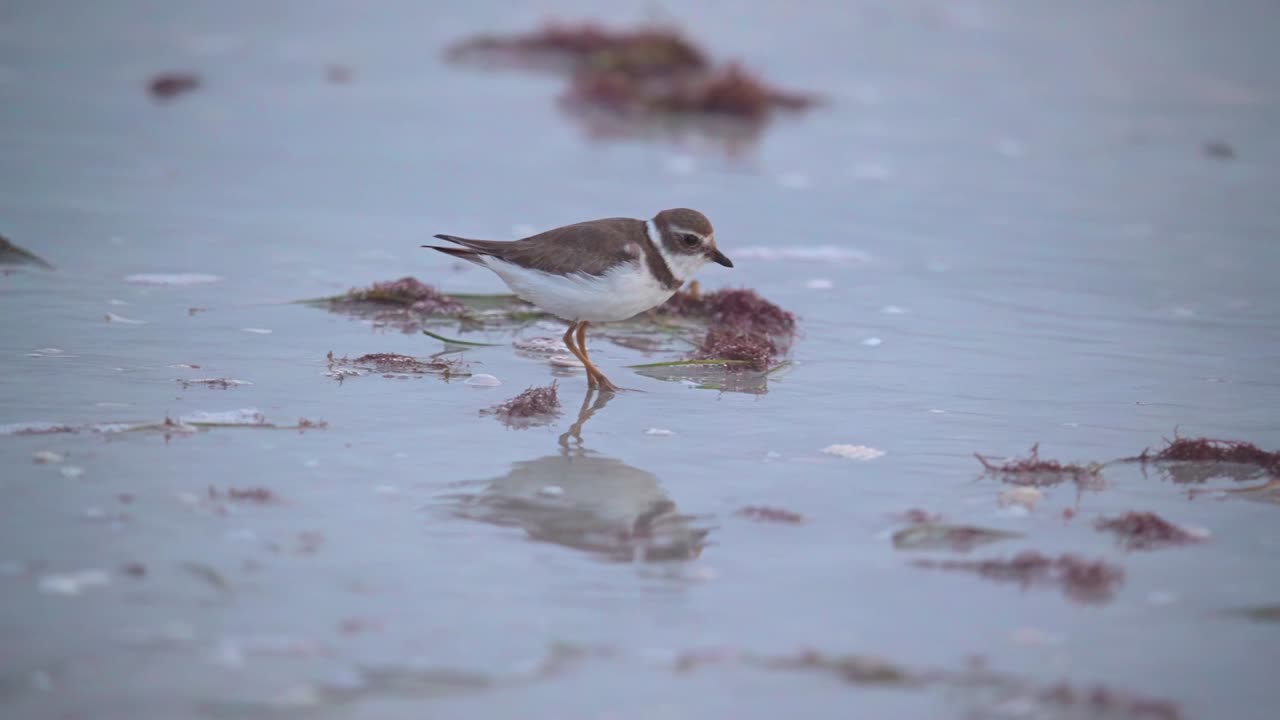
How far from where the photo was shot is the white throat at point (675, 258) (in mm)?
7160

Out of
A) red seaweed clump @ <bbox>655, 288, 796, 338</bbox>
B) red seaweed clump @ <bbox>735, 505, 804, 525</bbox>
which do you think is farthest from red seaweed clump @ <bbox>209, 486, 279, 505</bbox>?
red seaweed clump @ <bbox>655, 288, 796, 338</bbox>

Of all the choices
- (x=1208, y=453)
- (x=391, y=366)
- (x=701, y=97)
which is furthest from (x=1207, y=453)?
(x=701, y=97)

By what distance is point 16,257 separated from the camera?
8.65 meters

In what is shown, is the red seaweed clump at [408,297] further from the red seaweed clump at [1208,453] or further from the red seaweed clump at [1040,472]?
the red seaweed clump at [1208,453]

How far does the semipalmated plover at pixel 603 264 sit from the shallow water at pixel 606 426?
0.44m

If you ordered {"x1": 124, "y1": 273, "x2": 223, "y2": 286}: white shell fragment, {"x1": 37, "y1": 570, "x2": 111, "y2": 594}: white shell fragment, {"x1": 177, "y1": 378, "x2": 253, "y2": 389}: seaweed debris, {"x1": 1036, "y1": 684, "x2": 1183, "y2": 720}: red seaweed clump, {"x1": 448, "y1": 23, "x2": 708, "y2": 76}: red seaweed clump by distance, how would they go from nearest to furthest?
1. {"x1": 1036, "y1": 684, "x2": 1183, "y2": 720}: red seaweed clump
2. {"x1": 37, "y1": 570, "x2": 111, "y2": 594}: white shell fragment
3. {"x1": 177, "y1": 378, "x2": 253, "y2": 389}: seaweed debris
4. {"x1": 124, "y1": 273, "x2": 223, "y2": 286}: white shell fragment
5. {"x1": 448, "y1": 23, "x2": 708, "y2": 76}: red seaweed clump

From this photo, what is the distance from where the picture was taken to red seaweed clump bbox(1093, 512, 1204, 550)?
514cm

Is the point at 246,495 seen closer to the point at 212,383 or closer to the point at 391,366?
the point at 212,383

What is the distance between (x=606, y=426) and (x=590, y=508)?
1.15 metres

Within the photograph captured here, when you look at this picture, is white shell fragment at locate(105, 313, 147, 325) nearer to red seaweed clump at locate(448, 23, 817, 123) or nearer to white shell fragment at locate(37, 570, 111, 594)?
white shell fragment at locate(37, 570, 111, 594)

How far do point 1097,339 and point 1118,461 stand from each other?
238 centimetres

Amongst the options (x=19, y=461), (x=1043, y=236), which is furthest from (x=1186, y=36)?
(x=19, y=461)

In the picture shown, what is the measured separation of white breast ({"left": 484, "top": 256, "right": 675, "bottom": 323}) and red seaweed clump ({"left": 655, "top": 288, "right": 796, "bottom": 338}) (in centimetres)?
108

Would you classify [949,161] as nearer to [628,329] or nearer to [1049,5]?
[628,329]
